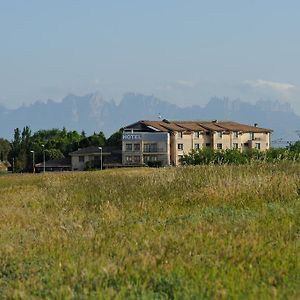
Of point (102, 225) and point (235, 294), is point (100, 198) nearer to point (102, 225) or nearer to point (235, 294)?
point (102, 225)

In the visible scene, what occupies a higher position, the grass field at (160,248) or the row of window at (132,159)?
the row of window at (132,159)

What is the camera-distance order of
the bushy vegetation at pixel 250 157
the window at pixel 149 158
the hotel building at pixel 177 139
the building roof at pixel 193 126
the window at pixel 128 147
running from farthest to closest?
the building roof at pixel 193 126, the window at pixel 149 158, the hotel building at pixel 177 139, the window at pixel 128 147, the bushy vegetation at pixel 250 157

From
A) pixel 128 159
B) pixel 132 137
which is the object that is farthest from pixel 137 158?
pixel 132 137

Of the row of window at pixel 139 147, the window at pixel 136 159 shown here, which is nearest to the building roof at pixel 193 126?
the row of window at pixel 139 147

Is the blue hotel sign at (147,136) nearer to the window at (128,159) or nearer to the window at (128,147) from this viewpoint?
the window at (128,147)

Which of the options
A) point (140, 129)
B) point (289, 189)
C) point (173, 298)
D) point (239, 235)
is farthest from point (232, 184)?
point (140, 129)

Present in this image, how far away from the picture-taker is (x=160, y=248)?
24.5ft

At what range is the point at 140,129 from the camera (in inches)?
4692

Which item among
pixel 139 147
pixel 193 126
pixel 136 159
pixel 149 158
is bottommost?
pixel 136 159

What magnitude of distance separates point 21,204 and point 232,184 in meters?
4.80

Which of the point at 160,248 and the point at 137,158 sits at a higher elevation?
the point at 137,158

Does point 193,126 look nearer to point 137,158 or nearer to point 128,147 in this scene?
point 137,158

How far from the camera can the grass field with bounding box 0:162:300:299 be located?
19.9ft

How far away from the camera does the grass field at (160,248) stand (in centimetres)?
607
